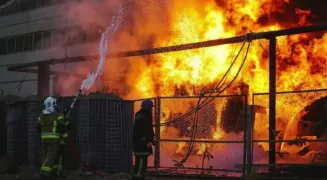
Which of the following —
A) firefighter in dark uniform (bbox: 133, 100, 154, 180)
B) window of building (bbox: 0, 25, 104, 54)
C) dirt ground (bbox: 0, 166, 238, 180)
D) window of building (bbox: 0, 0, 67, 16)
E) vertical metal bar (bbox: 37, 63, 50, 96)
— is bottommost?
dirt ground (bbox: 0, 166, 238, 180)

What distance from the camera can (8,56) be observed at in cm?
2912

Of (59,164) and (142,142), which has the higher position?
(142,142)

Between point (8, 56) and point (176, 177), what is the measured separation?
2192 centimetres

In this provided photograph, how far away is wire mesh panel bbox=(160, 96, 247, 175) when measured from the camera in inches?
409

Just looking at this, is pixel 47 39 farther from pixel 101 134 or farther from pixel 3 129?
pixel 101 134

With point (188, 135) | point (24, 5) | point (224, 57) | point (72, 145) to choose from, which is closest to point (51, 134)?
point (72, 145)

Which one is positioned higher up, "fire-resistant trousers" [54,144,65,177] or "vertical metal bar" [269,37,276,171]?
"vertical metal bar" [269,37,276,171]

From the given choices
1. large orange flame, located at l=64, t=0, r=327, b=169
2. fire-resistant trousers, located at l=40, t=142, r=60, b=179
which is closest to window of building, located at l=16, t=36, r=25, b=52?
large orange flame, located at l=64, t=0, r=327, b=169

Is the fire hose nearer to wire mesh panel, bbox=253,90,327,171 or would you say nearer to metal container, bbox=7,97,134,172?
metal container, bbox=7,97,134,172

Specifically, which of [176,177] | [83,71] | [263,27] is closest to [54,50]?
[83,71]

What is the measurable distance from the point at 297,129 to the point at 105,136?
4284mm

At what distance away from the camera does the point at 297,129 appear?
1062cm

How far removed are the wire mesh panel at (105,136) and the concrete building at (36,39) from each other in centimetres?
→ 1212

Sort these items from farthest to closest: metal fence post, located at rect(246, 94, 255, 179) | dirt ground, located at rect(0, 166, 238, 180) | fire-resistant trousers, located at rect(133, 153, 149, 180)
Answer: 1. dirt ground, located at rect(0, 166, 238, 180)
2. metal fence post, located at rect(246, 94, 255, 179)
3. fire-resistant trousers, located at rect(133, 153, 149, 180)
